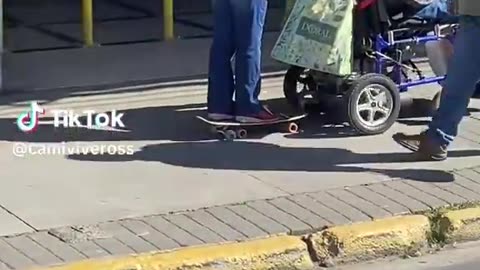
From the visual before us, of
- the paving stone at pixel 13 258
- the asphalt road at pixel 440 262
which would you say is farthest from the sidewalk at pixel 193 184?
the asphalt road at pixel 440 262

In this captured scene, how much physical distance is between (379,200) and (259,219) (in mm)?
788

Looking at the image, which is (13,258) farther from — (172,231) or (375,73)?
(375,73)

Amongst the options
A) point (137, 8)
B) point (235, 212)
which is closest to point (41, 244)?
point (235, 212)

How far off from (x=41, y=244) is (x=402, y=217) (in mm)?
1972

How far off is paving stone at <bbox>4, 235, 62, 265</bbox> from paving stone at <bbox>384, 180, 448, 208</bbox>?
87.6 inches

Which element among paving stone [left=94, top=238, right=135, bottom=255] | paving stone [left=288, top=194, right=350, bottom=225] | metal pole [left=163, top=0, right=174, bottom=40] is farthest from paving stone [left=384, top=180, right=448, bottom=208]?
metal pole [left=163, top=0, right=174, bottom=40]

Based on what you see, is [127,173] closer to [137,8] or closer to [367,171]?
[367,171]

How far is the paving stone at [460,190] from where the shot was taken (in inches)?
295

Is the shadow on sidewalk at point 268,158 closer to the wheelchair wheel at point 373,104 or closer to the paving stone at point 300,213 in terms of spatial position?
the wheelchair wheel at point 373,104

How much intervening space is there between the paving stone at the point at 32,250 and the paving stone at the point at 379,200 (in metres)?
1.95

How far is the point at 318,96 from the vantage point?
28.8 ft

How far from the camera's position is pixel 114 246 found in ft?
21.4

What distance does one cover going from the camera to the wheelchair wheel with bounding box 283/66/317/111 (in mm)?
8844

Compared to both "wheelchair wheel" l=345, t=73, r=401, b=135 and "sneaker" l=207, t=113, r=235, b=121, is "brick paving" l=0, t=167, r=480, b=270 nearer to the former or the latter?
"wheelchair wheel" l=345, t=73, r=401, b=135
